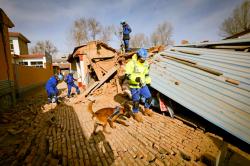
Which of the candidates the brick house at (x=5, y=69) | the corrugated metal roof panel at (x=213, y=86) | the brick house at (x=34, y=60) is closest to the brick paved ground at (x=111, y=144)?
the corrugated metal roof panel at (x=213, y=86)

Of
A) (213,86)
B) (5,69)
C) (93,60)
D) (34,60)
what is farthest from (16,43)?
Answer: (213,86)

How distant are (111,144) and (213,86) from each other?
9.77 ft

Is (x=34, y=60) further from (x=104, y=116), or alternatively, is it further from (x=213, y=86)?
(x=213, y=86)

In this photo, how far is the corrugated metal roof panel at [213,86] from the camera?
3.00 metres

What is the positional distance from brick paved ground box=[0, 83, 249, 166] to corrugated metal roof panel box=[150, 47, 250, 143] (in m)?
0.69

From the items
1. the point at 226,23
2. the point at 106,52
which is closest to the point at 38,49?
the point at 106,52

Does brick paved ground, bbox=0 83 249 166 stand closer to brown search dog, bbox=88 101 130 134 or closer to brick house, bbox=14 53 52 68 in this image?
brown search dog, bbox=88 101 130 134

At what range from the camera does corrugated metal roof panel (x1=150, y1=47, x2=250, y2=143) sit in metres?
3.00

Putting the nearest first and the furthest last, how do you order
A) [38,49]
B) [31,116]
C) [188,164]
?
[188,164], [31,116], [38,49]

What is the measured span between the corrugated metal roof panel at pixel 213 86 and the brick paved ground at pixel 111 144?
69 centimetres

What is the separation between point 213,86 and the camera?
389 cm

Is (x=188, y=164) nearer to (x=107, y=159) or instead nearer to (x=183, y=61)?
(x=107, y=159)

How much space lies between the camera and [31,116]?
246 inches

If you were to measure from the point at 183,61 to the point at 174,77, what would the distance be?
1.17 metres
